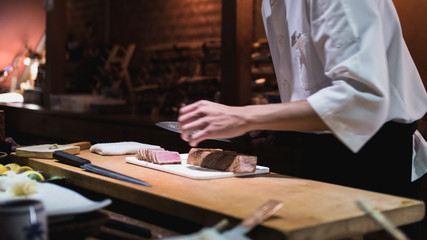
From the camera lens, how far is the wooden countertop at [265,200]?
1231mm

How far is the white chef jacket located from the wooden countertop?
0.23 meters

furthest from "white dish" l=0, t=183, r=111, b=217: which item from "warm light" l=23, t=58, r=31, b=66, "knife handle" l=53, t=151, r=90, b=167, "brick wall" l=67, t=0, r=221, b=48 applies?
"warm light" l=23, t=58, r=31, b=66

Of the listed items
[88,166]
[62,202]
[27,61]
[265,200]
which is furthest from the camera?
[27,61]

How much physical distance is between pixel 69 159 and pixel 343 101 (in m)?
1.01

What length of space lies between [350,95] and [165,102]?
4.79 m

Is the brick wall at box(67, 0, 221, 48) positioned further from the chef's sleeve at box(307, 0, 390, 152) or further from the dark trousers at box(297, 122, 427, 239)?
the chef's sleeve at box(307, 0, 390, 152)

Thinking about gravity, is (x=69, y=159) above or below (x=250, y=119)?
below

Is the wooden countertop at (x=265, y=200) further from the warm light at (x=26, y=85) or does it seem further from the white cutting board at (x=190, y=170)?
the warm light at (x=26, y=85)

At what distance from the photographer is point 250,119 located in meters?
1.67

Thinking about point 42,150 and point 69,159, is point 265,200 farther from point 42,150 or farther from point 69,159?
point 42,150

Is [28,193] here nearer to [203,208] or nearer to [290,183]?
[203,208]

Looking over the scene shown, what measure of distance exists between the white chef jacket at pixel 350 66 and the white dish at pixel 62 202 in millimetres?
733

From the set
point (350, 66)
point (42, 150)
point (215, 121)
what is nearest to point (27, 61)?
point (42, 150)

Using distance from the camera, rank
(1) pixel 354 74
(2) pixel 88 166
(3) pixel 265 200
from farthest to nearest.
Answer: (2) pixel 88 166 → (1) pixel 354 74 → (3) pixel 265 200
